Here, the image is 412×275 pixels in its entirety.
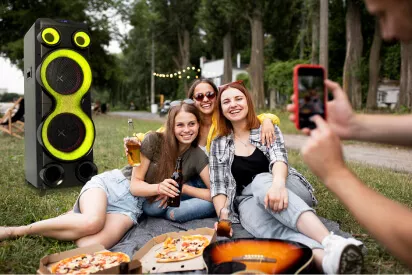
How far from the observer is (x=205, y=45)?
35.1m

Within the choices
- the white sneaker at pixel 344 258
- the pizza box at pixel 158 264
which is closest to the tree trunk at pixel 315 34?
the pizza box at pixel 158 264

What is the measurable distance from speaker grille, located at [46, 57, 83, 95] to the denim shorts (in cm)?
134

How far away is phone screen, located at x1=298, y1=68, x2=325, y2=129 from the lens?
137cm

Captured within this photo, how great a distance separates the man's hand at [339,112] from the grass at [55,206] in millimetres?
1233

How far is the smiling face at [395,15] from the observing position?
3.51ft

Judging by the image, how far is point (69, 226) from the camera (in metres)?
2.74

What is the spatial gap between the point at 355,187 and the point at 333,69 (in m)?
23.9

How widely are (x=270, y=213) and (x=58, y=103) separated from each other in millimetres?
2570

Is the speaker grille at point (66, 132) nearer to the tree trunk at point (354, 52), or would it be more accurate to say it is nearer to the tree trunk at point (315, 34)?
the tree trunk at point (315, 34)

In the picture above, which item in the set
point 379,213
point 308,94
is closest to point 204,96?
point 308,94

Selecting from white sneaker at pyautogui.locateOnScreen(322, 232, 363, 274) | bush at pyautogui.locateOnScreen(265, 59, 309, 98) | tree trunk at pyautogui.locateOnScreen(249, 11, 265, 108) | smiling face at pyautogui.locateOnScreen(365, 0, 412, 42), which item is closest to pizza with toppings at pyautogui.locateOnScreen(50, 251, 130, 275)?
white sneaker at pyautogui.locateOnScreen(322, 232, 363, 274)

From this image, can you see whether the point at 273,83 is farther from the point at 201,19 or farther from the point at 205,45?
the point at 205,45

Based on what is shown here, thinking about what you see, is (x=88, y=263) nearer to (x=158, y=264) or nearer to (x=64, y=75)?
(x=158, y=264)

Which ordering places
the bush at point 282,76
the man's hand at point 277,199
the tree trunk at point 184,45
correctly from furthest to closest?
the tree trunk at point 184,45 < the bush at point 282,76 < the man's hand at point 277,199
